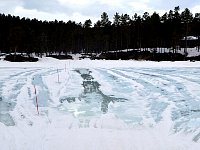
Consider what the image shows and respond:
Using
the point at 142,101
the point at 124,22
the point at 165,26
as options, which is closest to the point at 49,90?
the point at 142,101

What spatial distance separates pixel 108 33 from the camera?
422 feet

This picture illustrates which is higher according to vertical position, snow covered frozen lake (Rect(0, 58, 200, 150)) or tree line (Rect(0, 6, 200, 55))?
tree line (Rect(0, 6, 200, 55))

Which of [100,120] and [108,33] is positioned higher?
[108,33]

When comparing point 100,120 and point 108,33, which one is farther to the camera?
point 108,33

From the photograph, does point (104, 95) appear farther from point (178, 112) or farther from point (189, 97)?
point (178, 112)

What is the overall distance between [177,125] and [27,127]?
417 centimetres

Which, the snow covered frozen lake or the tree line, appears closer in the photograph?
the snow covered frozen lake

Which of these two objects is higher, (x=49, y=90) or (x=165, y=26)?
(x=165, y=26)

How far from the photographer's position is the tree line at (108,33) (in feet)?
288

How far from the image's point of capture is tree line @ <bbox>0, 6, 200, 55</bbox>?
87688 millimetres

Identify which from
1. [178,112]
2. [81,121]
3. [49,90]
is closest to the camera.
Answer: [81,121]

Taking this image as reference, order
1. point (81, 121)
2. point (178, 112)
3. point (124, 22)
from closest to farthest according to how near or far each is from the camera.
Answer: point (81, 121), point (178, 112), point (124, 22)

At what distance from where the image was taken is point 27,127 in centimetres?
912

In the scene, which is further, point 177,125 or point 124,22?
point 124,22
